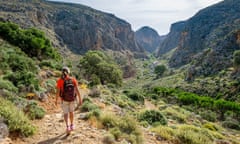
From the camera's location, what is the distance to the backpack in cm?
657

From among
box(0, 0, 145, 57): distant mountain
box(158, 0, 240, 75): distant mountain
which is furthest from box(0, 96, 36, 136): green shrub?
box(0, 0, 145, 57): distant mountain

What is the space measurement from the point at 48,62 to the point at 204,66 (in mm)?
49596

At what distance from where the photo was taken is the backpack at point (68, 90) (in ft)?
21.6

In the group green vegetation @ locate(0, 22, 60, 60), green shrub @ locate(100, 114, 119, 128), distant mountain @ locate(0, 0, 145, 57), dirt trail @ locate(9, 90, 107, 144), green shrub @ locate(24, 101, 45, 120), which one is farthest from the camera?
distant mountain @ locate(0, 0, 145, 57)

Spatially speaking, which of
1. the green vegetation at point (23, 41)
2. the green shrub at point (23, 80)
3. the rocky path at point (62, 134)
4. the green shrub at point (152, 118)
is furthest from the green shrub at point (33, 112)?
the green vegetation at point (23, 41)

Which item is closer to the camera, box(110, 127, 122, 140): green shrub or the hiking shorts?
the hiking shorts

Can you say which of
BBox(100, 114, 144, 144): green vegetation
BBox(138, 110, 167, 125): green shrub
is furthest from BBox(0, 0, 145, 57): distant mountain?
BBox(100, 114, 144, 144): green vegetation

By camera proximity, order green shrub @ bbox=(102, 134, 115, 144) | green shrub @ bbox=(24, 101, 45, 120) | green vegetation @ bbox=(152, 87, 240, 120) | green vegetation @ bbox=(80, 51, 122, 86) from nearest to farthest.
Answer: green shrub @ bbox=(102, 134, 115, 144) → green shrub @ bbox=(24, 101, 45, 120) → green vegetation @ bbox=(152, 87, 240, 120) → green vegetation @ bbox=(80, 51, 122, 86)

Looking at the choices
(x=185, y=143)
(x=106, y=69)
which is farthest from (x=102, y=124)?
(x=106, y=69)

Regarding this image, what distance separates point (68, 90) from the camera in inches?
259

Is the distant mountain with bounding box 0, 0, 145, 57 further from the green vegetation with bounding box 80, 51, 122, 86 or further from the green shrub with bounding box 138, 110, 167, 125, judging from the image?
the green shrub with bounding box 138, 110, 167, 125

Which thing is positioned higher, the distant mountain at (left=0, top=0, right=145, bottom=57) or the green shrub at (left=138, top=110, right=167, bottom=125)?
the distant mountain at (left=0, top=0, right=145, bottom=57)

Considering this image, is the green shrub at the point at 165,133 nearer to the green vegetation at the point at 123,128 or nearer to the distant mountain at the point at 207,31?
the green vegetation at the point at 123,128

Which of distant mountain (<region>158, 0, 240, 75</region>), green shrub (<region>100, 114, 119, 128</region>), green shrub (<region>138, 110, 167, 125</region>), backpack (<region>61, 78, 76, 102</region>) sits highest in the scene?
distant mountain (<region>158, 0, 240, 75</region>)
